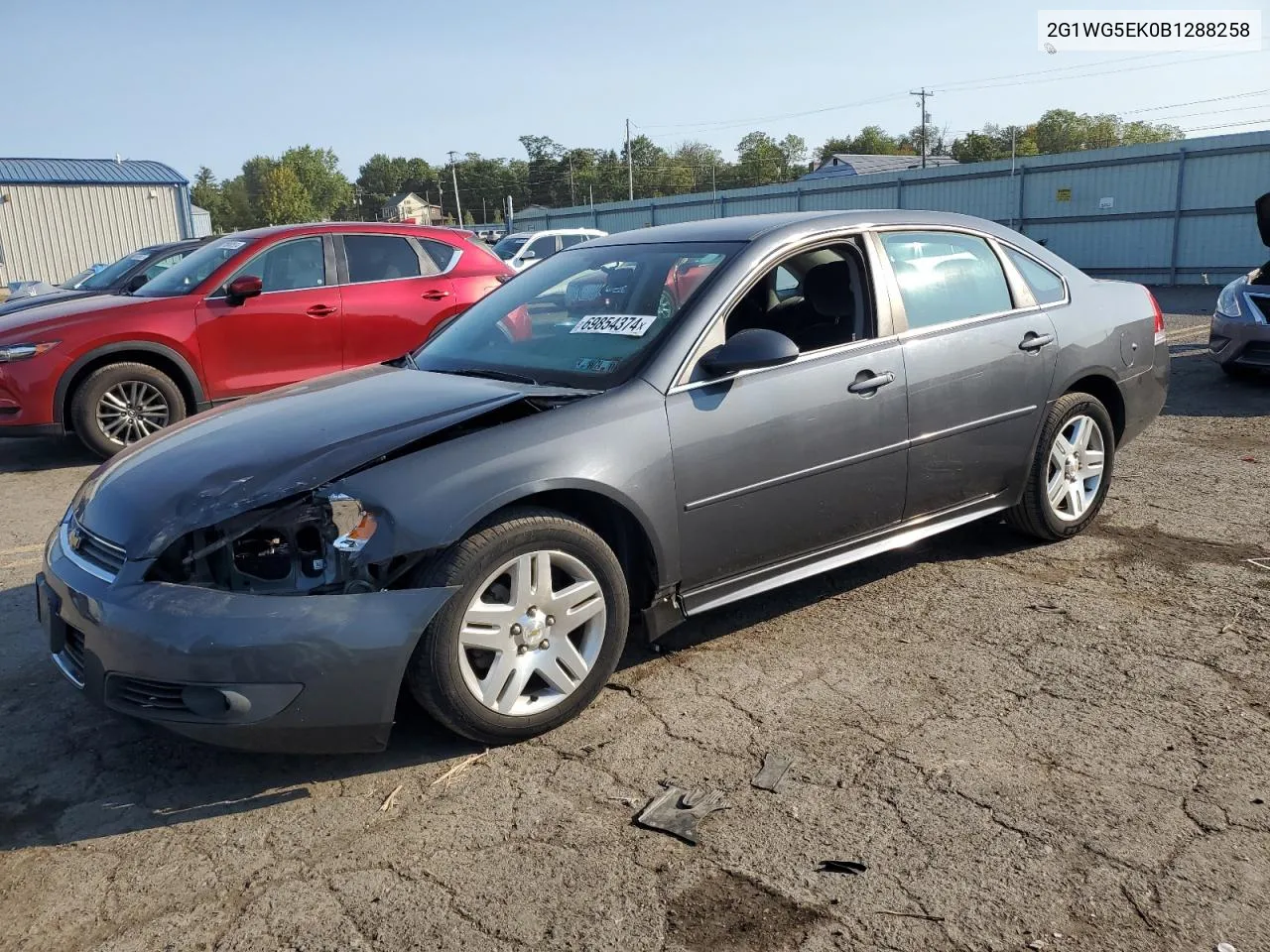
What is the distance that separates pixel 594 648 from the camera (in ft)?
11.1

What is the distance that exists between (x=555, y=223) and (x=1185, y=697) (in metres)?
38.0

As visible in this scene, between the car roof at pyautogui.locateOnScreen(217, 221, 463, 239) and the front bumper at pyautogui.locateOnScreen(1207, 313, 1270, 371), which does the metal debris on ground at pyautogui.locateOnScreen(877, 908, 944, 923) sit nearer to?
the car roof at pyautogui.locateOnScreen(217, 221, 463, 239)

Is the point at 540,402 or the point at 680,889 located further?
the point at 540,402

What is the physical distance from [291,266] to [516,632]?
Answer: 598 cm

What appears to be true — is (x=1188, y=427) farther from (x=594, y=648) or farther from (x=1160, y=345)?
(x=594, y=648)

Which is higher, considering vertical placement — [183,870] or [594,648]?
[594,648]

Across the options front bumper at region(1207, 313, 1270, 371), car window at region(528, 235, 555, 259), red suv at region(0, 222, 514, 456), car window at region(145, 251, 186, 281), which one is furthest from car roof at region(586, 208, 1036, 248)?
car window at region(528, 235, 555, 259)

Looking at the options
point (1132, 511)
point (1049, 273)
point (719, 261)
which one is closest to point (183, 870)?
point (719, 261)

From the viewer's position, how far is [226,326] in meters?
7.90

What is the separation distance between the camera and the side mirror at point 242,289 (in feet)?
25.5

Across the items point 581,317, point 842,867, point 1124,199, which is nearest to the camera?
point 842,867

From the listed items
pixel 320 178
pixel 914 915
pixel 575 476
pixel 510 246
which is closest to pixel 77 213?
pixel 510 246

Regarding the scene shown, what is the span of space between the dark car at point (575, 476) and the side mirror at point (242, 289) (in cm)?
375

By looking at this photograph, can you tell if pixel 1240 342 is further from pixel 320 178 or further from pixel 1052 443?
pixel 320 178
